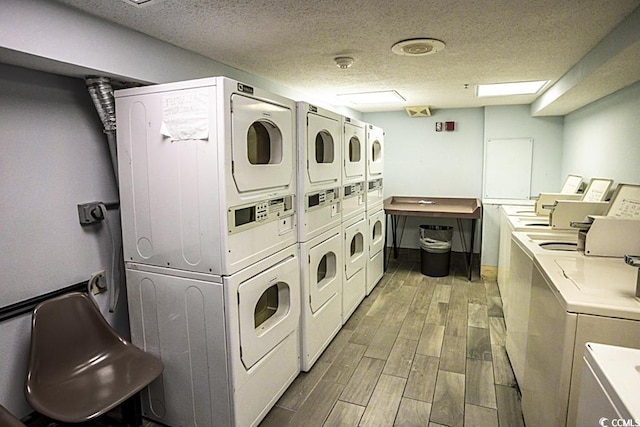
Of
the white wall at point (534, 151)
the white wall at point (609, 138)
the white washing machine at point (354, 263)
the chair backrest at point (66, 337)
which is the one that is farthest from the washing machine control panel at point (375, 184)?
the chair backrest at point (66, 337)

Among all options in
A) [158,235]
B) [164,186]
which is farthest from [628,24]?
[158,235]

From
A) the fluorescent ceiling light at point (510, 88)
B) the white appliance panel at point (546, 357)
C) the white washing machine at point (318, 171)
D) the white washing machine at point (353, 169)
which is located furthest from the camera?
the fluorescent ceiling light at point (510, 88)

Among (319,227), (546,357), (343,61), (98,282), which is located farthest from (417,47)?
(98,282)

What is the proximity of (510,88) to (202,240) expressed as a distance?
3.17 m

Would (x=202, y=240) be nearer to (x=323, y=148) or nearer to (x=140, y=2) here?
(x=140, y=2)

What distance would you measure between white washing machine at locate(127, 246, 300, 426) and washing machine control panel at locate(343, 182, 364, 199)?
1194mm

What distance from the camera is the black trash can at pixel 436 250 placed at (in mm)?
4613

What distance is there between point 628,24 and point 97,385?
9.55 ft

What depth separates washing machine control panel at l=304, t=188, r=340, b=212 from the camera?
2.50 m

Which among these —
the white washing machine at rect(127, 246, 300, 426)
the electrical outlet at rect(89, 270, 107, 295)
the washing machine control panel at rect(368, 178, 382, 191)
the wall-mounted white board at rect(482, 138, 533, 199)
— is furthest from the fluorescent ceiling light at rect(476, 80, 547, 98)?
the electrical outlet at rect(89, 270, 107, 295)

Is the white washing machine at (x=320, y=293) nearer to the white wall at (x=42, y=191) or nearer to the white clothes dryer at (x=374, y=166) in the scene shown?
the white clothes dryer at (x=374, y=166)

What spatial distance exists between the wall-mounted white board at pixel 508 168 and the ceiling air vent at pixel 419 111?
843 mm

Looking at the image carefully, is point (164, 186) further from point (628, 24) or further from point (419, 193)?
point (419, 193)

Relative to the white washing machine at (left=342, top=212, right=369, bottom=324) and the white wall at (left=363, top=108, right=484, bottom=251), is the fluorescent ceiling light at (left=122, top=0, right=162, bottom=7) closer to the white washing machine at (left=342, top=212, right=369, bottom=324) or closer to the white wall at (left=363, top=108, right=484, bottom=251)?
the white washing machine at (left=342, top=212, right=369, bottom=324)
